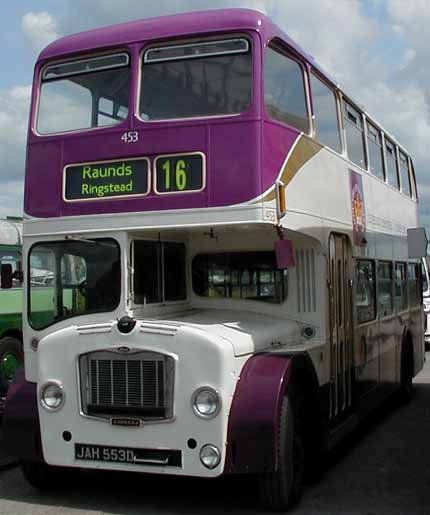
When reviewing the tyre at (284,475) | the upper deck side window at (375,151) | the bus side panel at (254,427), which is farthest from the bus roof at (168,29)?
the upper deck side window at (375,151)

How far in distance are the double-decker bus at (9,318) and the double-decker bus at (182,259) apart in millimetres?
4241

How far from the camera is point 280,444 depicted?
5.81 m

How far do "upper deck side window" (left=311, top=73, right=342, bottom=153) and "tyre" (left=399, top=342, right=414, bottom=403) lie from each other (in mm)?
4474

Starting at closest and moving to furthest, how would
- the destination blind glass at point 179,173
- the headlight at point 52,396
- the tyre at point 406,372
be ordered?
the headlight at point 52,396 → the destination blind glass at point 179,173 → the tyre at point 406,372

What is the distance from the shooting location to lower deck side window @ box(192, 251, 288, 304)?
7.48 metres

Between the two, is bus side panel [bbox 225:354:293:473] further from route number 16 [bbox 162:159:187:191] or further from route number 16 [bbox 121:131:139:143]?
route number 16 [bbox 121:131:139:143]

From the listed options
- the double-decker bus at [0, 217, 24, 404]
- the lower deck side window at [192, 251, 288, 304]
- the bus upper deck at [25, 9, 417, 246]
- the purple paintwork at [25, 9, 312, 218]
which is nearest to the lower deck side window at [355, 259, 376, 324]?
the lower deck side window at [192, 251, 288, 304]

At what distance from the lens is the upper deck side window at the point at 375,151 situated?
10258 millimetres

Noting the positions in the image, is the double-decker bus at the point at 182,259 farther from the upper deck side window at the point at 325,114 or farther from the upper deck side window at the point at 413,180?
the upper deck side window at the point at 413,180

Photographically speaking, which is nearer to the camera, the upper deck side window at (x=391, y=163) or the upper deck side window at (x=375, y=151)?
the upper deck side window at (x=375, y=151)

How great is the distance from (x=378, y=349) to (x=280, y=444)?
4445 millimetres

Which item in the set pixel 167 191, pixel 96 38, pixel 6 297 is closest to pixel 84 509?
pixel 167 191

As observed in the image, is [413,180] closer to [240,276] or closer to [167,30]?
[240,276]

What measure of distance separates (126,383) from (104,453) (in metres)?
0.57
